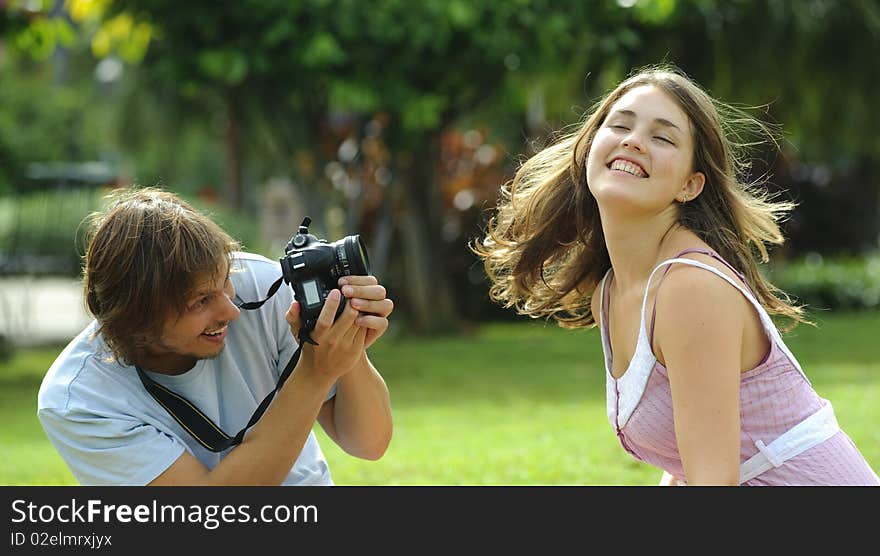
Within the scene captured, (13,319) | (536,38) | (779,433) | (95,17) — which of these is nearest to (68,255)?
(95,17)

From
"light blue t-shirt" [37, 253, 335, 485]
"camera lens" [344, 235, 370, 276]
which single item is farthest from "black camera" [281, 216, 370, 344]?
"light blue t-shirt" [37, 253, 335, 485]

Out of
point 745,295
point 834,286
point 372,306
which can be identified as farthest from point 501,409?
point 834,286

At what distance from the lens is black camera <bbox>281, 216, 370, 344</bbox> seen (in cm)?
308

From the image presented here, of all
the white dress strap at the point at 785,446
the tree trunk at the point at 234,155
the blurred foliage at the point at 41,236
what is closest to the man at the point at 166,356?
the white dress strap at the point at 785,446

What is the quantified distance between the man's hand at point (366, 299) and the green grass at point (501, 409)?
2.60 meters

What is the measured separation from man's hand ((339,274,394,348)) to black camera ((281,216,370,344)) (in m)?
0.02

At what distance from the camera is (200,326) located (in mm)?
3107

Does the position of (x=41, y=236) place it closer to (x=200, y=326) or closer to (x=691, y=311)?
(x=200, y=326)

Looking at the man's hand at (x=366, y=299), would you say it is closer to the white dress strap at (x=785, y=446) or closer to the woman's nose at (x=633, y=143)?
the woman's nose at (x=633, y=143)

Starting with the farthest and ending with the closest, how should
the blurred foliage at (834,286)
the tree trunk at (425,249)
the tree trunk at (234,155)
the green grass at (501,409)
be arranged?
1. the blurred foliage at (834,286)
2. the tree trunk at (234,155)
3. the tree trunk at (425,249)
4. the green grass at (501,409)

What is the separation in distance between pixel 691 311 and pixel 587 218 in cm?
78

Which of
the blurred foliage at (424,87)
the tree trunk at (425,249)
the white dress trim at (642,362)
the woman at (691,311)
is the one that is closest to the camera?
the woman at (691,311)

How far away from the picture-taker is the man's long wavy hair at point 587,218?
10.6 feet
